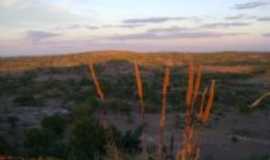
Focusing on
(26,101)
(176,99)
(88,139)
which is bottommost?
(176,99)

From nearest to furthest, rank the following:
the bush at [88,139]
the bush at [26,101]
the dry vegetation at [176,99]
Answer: the dry vegetation at [176,99] → the bush at [88,139] → the bush at [26,101]

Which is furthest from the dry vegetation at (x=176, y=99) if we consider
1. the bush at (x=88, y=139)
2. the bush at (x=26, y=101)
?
the bush at (x=88, y=139)

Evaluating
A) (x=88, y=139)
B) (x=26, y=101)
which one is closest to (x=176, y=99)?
(x=26, y=101)

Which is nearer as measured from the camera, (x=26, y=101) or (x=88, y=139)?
(x=88, y=139)

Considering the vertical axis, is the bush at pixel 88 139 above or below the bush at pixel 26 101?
above

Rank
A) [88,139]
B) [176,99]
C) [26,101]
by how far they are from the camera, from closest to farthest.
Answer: [88,139]
[26,101]
[176,99]

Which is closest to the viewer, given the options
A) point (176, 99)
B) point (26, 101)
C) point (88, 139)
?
point (88, 139)

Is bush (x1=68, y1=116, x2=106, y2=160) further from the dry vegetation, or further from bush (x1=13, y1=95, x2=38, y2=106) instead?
bush (x1=13, y1=95, x2=38, y2=106)

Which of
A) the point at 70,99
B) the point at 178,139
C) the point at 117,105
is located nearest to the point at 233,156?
the point at 178,139

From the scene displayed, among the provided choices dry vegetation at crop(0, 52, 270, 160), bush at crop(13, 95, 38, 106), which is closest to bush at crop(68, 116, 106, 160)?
dry vegetation at crop(0, 52, 270, 160)

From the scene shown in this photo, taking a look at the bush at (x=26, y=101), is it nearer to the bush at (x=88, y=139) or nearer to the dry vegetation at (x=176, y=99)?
the dry vegetation at (x=176, y=99)

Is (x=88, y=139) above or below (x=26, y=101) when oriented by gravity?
above

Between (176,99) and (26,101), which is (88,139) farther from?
(176,99)

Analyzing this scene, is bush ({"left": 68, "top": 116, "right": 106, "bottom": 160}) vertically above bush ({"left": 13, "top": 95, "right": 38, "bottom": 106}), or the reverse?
bush ({"left": 68, "top": 116, "right": 106, "bottom": 160})
